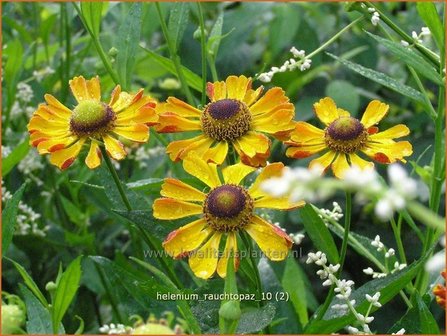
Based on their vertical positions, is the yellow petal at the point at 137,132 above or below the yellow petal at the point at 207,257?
above

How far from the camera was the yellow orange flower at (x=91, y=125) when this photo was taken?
2.24 ft

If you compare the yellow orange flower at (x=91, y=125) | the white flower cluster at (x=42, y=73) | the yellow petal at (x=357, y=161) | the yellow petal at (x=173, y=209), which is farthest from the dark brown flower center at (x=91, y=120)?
the white flower cluster at (x=42, y=73)

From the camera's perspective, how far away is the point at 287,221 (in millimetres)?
1271

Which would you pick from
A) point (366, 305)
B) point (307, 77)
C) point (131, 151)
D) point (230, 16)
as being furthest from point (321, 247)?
point (230, 16)

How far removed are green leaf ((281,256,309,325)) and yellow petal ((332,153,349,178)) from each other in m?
0.19

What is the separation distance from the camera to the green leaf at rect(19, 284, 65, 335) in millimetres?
705

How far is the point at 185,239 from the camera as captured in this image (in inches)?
25.6

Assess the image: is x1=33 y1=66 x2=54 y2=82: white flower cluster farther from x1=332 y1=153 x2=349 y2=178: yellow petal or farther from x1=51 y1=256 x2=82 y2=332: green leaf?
x1=332 y1=153 x2=349 y2=178: yellow petal

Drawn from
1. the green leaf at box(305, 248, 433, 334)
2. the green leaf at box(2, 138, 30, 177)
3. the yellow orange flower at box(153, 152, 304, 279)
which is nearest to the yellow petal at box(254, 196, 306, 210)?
the yellow orange flower at box(153, 152, 304, 279)

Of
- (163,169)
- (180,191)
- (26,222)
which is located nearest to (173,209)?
(180,191)

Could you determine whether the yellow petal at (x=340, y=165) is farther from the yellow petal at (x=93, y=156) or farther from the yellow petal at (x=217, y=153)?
the yellow petal at (x=93, y=156)

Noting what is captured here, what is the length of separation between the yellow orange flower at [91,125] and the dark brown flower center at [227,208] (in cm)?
8

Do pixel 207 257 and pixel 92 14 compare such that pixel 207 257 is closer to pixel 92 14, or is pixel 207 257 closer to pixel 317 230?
pixel 317 230

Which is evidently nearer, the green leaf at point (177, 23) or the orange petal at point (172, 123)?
the orange petal at point (172, 123)
